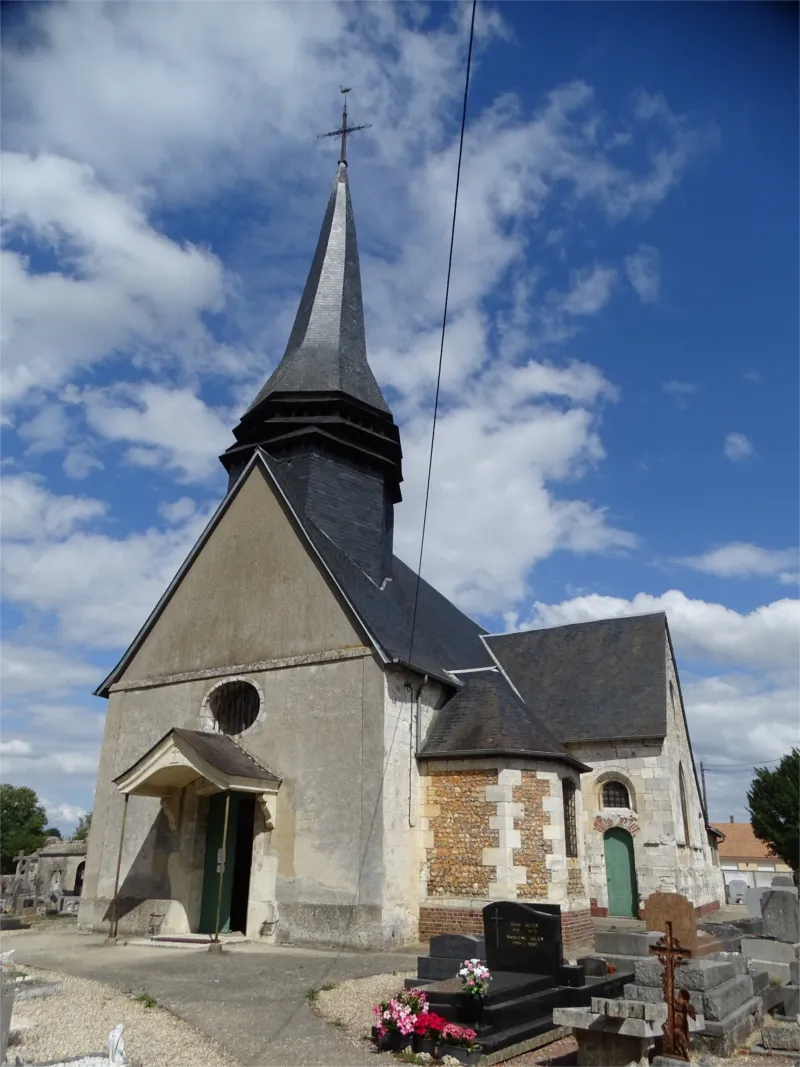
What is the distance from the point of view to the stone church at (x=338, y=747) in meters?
14.0

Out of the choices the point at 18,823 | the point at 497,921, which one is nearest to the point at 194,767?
the point at 497,921

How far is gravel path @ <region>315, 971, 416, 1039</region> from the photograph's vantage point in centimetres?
756

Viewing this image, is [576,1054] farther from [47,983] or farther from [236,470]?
[236,470]

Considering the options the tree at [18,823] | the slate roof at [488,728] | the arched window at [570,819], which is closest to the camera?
the slate roof at [488,728]

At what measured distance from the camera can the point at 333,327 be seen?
72.6ft

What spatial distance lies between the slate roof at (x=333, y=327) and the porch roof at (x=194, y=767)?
926cm

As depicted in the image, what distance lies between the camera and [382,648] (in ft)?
47.7

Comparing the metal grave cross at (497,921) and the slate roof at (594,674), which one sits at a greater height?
the slate roof at (594,674)

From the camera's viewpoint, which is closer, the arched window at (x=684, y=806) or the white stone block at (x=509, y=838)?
the white stone block at (x=509, y=838)

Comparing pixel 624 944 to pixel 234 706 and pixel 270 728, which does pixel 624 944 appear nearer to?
pixel 270 728

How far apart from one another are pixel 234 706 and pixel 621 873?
1042cm

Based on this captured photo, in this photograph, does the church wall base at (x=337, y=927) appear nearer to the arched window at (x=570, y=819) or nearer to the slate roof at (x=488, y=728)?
the slate roof at (x=488, y=728)

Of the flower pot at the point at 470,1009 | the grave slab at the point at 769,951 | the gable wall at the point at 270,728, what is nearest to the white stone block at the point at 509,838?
the gable wall at the point at 270,728

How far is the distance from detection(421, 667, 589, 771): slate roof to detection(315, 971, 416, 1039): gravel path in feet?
16.1
